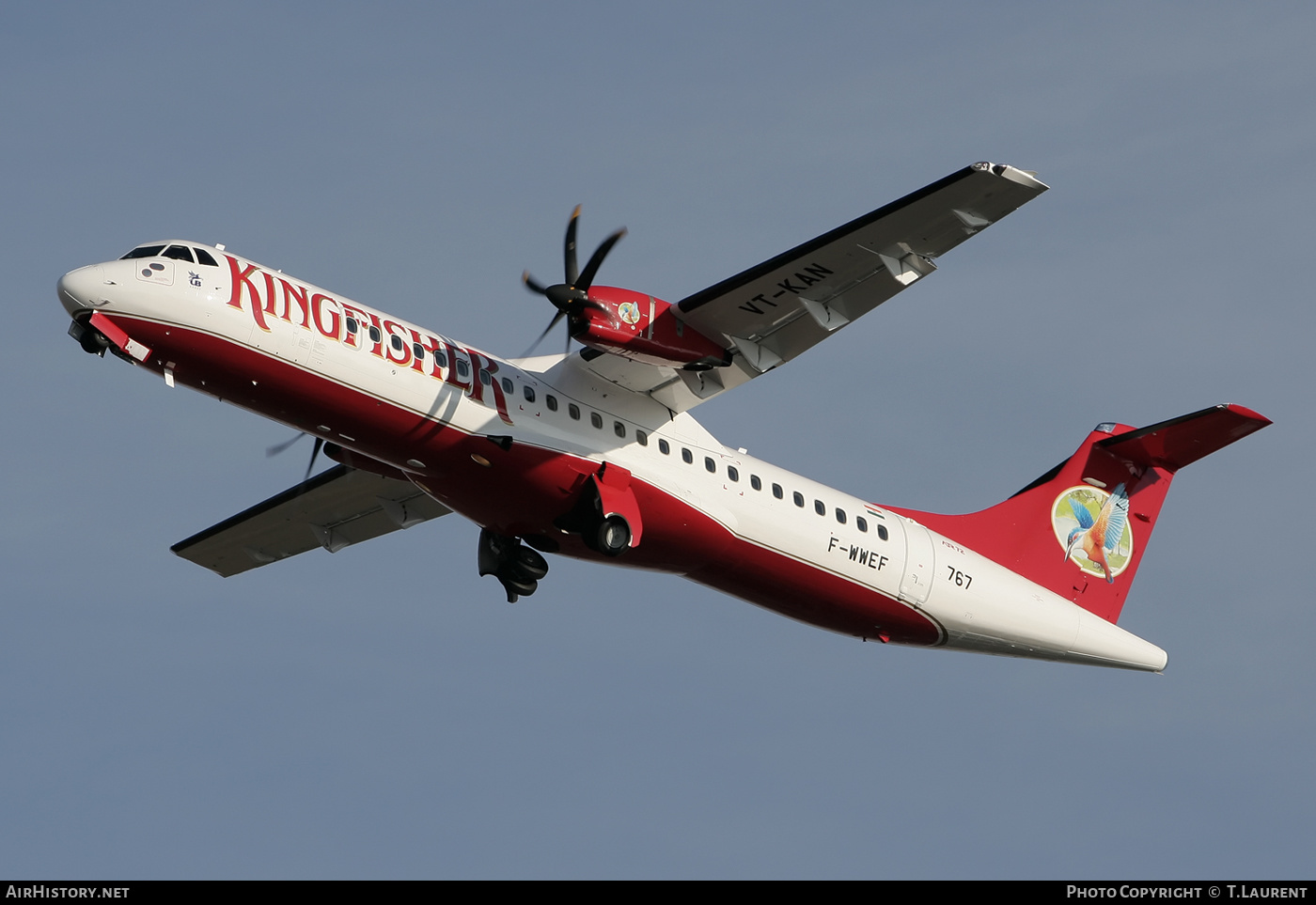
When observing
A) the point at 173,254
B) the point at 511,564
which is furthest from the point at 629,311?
the point at 173,254

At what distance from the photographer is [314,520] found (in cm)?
2459

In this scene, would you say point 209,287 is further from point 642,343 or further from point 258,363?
point 642,343

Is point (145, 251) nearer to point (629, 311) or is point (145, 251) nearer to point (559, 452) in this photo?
point (559, 452)

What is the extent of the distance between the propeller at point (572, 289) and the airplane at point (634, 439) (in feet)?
0.10

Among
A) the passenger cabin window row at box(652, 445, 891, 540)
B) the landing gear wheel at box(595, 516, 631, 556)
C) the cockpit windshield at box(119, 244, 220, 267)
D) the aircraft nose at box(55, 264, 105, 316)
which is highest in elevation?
the cockpit windshield at box(119, 244, 220, 267)

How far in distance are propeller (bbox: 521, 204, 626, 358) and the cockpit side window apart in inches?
173

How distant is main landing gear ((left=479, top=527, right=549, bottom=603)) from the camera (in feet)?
71.6

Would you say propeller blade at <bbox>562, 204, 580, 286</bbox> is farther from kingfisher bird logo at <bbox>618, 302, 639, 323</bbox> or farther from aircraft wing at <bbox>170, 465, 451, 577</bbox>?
aircraft wing at <bbox>170, 465, 451, 577</bbox>

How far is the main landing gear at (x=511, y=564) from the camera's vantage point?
21812 millimetres

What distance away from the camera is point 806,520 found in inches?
876

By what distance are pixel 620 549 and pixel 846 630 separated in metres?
4.42

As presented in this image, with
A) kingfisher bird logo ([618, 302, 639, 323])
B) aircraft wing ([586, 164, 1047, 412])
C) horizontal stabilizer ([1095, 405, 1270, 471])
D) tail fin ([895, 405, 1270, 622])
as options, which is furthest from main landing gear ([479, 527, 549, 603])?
horizontal stabilizer ([1095, 405, 1270, 471])

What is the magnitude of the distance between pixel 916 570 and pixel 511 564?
229 inches

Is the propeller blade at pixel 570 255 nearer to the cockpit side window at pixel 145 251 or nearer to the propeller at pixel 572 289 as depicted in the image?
the propeller at pixel 572 289
